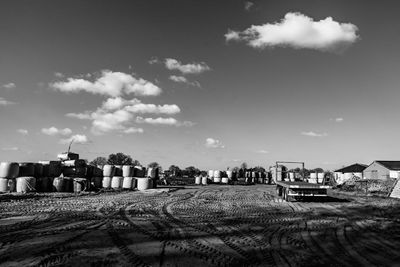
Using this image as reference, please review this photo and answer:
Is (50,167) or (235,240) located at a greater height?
(50,167)

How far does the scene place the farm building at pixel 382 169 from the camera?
53319 millimetres

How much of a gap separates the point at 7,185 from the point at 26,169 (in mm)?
1566

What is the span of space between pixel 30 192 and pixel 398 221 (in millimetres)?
20656

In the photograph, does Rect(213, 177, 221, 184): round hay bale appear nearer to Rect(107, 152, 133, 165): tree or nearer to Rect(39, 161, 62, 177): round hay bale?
Rect(39, 161, 62, 177): round hay bale

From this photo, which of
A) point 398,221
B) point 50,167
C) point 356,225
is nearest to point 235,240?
point 356,225

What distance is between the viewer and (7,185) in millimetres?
20422

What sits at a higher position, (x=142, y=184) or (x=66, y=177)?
(x=66, y=177)

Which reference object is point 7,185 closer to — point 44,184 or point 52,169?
point 44,184

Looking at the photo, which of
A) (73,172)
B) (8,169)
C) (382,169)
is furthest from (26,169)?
(382,169)

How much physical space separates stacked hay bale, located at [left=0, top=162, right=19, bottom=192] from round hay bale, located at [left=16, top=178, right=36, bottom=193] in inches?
16.9

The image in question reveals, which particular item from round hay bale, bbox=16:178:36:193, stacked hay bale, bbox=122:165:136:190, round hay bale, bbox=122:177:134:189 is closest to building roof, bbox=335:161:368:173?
stacked hay bale, bbox=122:165:136:190

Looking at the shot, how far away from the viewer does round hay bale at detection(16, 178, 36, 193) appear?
801 inches

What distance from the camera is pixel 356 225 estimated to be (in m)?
10.7

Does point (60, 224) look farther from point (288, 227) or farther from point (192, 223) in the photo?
point (288, 227)
